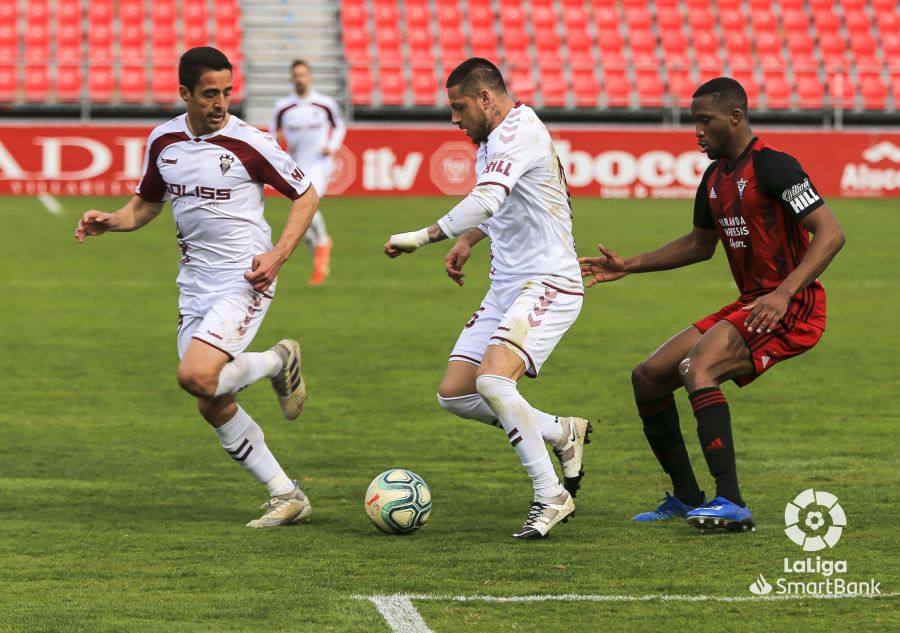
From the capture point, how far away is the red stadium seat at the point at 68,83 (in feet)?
87.3

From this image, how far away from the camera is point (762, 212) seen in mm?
6199

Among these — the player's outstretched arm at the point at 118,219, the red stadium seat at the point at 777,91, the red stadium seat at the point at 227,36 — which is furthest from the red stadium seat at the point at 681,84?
the player's outstretched arm at the point at 118,219

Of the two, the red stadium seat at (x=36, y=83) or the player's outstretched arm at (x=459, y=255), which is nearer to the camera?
the player's outstretched arm at (x=459, y=255)

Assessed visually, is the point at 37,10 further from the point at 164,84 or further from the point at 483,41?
the point at 483,41

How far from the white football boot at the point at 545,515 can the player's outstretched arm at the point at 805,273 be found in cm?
110

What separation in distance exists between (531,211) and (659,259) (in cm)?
75

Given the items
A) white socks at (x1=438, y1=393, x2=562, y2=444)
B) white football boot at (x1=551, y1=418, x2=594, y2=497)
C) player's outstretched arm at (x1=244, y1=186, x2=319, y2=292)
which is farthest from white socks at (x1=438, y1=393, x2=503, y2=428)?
player's outstretched arm at (x1=244, y1=186, x2=319, y2=292)

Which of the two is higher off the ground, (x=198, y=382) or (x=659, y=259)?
(x=659, y=259)

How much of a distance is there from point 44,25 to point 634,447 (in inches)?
924

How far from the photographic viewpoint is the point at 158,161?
269 inches

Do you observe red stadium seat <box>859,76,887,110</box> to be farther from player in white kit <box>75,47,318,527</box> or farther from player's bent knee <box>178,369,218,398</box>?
player's bent knee <box>178,369,218,398</box>

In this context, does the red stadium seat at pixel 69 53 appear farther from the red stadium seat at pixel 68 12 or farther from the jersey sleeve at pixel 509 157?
the jersey sleeve at pixel 509 157

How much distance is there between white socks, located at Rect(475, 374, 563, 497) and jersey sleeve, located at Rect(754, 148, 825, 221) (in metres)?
1.39

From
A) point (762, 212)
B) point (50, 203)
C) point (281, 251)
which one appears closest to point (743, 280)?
point (762, 212)
